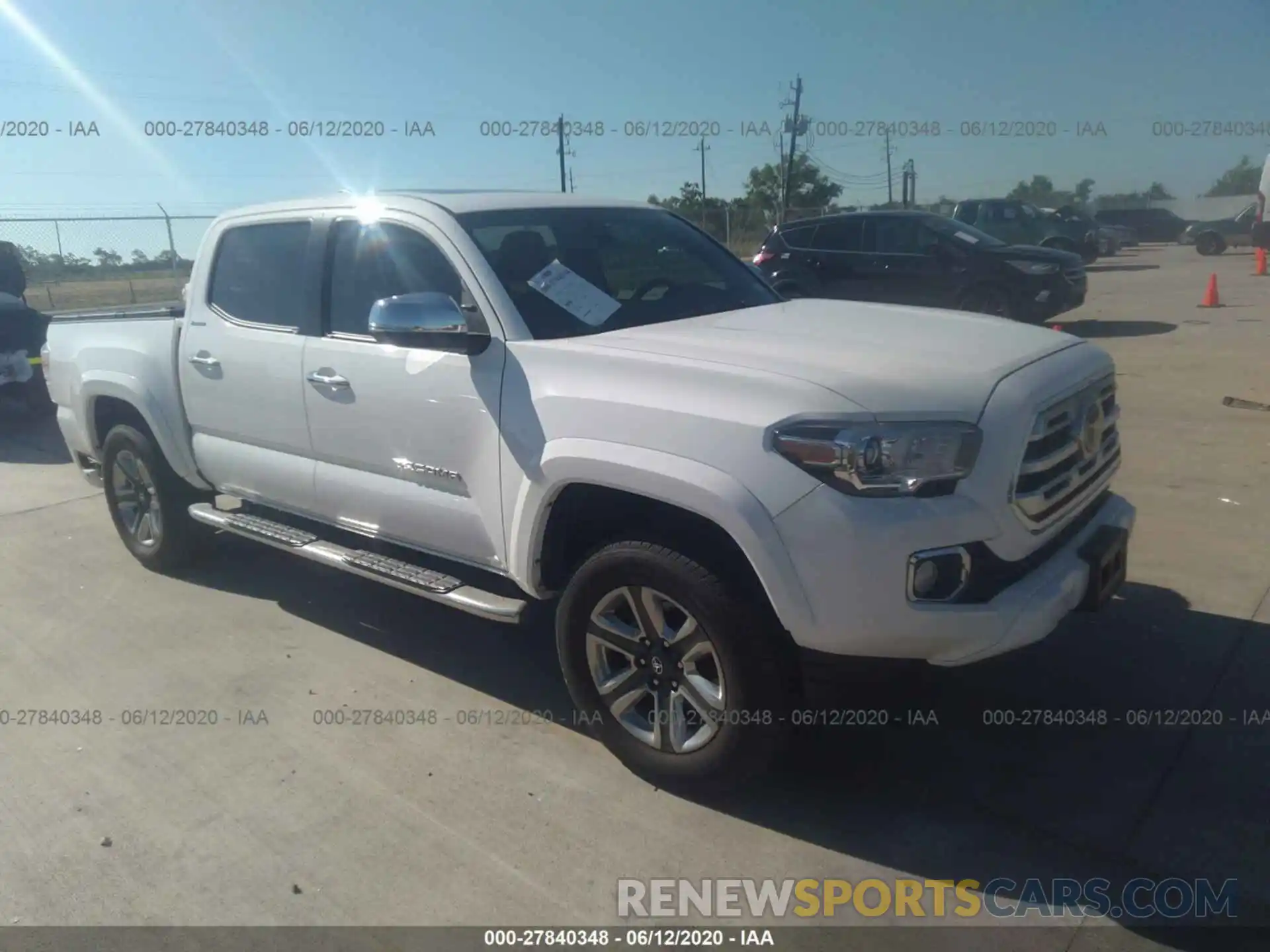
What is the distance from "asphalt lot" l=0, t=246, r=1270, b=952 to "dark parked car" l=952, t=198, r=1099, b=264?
62.4 ft

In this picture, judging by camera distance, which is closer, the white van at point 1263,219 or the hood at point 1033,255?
the hood at point 1033,255

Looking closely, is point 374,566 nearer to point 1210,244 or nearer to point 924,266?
point 924,266

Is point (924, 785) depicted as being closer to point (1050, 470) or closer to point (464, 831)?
point (1050, 470)

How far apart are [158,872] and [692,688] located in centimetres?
174

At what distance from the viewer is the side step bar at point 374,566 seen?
375 centimetres

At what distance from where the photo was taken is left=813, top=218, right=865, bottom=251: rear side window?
45.9ft

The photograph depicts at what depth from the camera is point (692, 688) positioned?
3.27 meters

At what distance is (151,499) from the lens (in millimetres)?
5727

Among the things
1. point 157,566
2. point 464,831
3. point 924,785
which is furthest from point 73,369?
point 924,785

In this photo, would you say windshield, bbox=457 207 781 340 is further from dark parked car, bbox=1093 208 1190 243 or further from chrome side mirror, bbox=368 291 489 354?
dark parked car, bbox=1093 208 1190 243

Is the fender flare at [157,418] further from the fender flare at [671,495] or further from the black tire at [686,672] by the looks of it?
the black tire at [686,672]

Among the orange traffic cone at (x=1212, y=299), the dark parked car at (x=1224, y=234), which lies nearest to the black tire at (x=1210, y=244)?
the dark parked car at (x=1224, y=234)

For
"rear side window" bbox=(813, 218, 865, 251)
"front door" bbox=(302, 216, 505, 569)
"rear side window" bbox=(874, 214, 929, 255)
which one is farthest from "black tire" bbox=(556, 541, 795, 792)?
"rear side window" bbox=(813, 218, 865, 251)

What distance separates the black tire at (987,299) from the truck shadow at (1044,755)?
9296 mm
